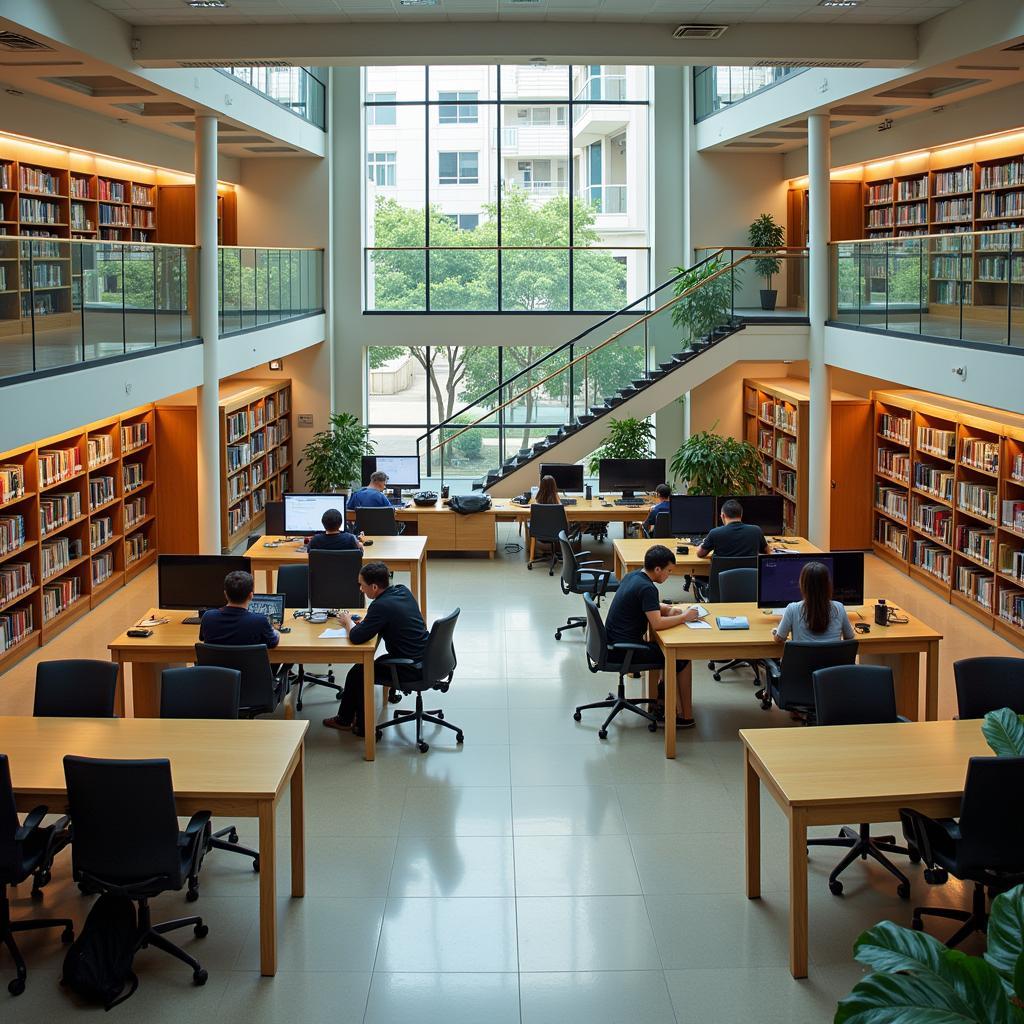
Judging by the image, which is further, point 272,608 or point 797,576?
point 797,576

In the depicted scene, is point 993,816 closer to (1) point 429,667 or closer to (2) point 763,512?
(1) point 429,667

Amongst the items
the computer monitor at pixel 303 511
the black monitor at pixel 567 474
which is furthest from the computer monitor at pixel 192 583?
the black monitor at pixel 567 474

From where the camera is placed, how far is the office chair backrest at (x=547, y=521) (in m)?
13.4

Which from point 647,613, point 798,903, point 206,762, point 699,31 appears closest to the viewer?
point 798,903

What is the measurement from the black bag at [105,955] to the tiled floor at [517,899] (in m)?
0.07

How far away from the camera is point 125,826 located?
538 centimetres

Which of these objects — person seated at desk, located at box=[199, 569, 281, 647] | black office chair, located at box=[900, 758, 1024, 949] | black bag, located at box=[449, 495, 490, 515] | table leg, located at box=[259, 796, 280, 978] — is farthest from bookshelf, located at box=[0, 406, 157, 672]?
black office chair, located at box=[900, 758, 1024, 949]

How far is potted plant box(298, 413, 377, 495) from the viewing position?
1627 cm

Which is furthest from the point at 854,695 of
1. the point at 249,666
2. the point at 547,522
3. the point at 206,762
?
the point at 547,522

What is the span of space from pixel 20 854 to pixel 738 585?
5.48m

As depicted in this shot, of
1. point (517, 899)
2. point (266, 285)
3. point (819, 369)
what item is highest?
point (266, 285)

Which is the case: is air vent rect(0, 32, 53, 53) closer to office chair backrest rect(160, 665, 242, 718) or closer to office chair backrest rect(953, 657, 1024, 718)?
office chair backrest rect(160, 665, 242, 718)

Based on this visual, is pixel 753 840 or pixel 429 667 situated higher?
pixel 429 667

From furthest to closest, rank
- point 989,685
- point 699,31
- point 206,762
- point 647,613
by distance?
point 699,31, point 647,613, point 989,685, point 206,762
